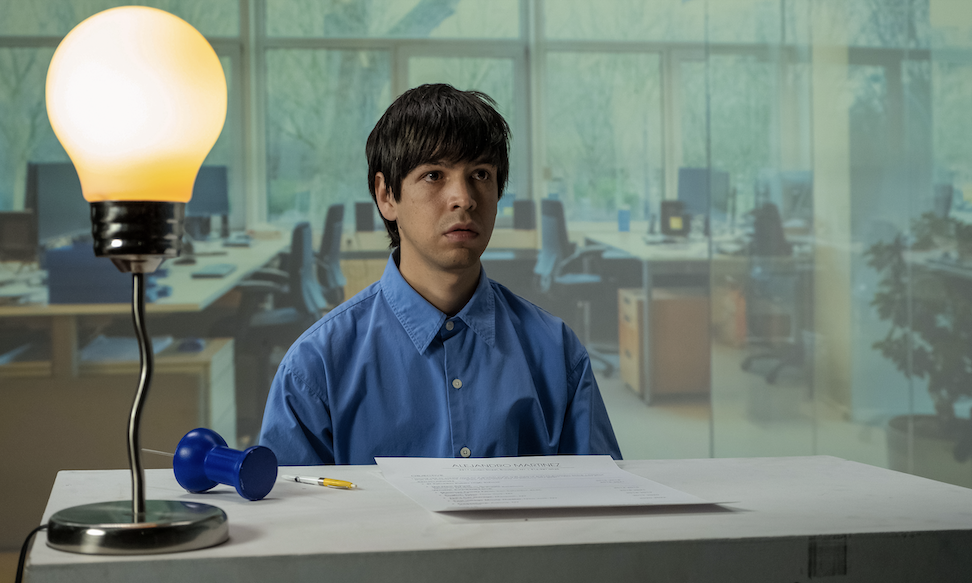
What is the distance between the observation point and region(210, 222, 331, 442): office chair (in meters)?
3.03

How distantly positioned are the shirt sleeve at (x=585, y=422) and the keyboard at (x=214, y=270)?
208cm

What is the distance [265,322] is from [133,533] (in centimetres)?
254

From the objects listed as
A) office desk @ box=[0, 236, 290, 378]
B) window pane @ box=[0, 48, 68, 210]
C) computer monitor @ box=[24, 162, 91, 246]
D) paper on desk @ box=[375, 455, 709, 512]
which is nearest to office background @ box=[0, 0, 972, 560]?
office desk @ box=[0, 236, 290, 378]

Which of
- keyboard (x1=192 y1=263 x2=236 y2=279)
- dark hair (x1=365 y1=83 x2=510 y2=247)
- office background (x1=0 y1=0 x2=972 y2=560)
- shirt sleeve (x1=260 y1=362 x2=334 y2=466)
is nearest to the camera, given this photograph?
shirt sleeve (x1=260 y1=362 x2=334 y2=466)

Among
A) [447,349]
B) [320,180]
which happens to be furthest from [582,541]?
[320,180]

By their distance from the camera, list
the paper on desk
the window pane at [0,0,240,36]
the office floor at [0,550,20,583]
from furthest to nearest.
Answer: the window pane at [0,0,240,36] → the office floor at [0,550,20,583] → the paper on desk

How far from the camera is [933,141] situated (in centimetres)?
336

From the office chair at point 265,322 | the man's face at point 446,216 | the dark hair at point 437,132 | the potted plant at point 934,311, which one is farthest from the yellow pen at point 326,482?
the potted plant at point 934,311

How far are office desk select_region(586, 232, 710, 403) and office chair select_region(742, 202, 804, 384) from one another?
0.22 metres

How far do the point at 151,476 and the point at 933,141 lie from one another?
341cm

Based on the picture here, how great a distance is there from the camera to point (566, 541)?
58 centimetres

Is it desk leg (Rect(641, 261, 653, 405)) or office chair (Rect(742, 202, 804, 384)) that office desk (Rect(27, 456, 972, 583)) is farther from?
office chair (Rect(742, 202, 804, 384))

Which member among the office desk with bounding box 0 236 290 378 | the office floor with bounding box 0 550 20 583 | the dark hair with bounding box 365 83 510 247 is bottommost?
the office floor with bounding box 0 550 20 583

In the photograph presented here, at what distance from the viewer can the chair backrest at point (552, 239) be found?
321cm
